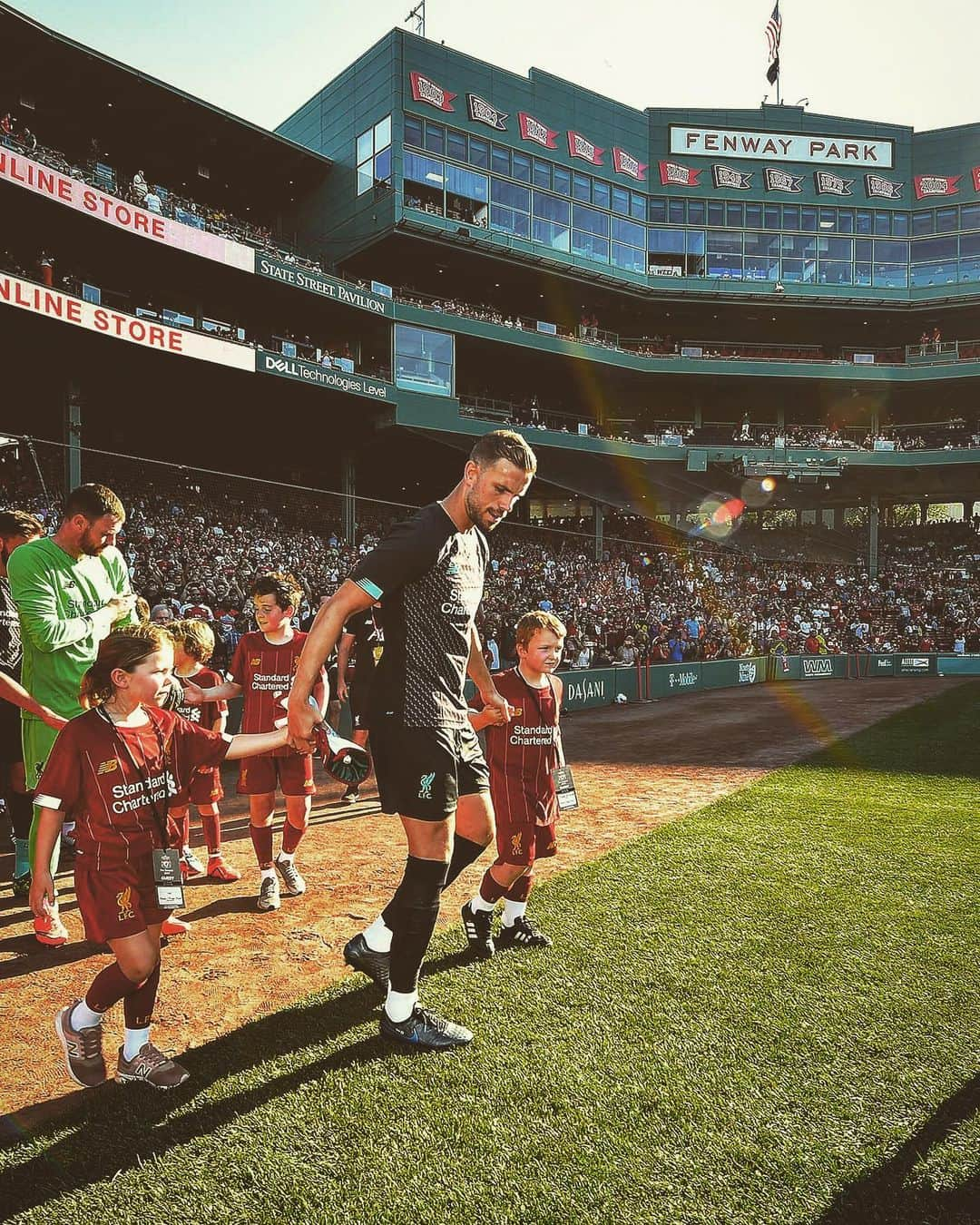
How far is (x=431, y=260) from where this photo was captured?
32562mm

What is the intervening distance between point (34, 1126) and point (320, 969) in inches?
63.7

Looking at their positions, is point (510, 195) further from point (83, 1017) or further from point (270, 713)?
point (83, 1017)

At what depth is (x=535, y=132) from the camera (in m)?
34.6

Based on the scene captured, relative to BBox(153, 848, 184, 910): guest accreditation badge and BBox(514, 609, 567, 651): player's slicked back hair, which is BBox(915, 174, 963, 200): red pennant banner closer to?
BBox(514, 609, 567, 651): player's slicked back hair

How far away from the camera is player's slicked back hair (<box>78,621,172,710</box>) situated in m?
3.29

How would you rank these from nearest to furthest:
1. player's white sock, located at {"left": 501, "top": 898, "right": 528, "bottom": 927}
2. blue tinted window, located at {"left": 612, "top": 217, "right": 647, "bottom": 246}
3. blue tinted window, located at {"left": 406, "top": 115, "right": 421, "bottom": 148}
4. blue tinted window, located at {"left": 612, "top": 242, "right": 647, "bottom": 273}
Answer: player's white sock, located at {"left": 501, "top": 898, "right": 528, "bottom": 927}, blue tinted window, located at {"left": 406, "top": 115, "right": 421, "bottom": 148}, blue tinted window, located at {"left": 612, "top": 242, "right": 647, "bottom": 273}, blue tinted window, located at {"left": 612, "top": 217, "right": 647, "bottom": 246}

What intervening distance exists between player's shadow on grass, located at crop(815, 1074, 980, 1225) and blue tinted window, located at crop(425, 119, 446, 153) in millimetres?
35374

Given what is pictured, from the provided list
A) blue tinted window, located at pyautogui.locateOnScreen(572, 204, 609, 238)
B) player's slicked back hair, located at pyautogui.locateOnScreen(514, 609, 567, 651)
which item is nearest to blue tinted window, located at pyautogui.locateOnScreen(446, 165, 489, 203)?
blue tinted window, located at pyautogui.locateOnScreen(572, 204, 609, 238)

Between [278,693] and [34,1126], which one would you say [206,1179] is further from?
[278,693]

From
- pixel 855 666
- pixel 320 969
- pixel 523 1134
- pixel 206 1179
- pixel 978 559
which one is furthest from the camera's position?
pixel 978 559

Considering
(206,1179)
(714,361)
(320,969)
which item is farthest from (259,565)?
(714,361)

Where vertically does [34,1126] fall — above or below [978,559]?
below

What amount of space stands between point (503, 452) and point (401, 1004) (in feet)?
8.20

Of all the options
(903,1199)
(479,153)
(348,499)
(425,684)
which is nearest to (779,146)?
(479,153)
